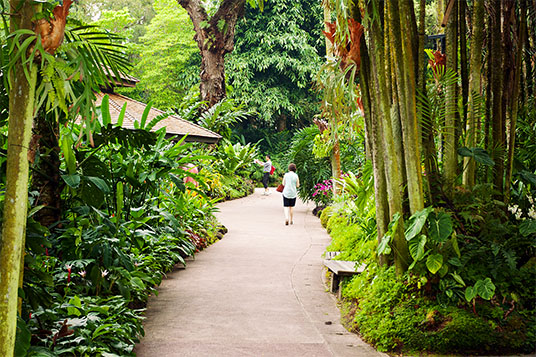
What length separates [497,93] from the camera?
540 centimetres

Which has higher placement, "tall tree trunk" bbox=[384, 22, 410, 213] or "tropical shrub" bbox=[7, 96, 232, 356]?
"tall tree trunk" bbox=[384, 22, 410, 213]

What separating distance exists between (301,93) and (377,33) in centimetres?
2738

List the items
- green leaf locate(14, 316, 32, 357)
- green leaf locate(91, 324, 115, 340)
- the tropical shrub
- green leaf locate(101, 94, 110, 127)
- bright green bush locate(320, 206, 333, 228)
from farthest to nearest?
bright green bush locate(320, 206, 333, 228) → green leaf locate(101, 94, 110, 127) → green leaf locate(91, 324, 115, 340) → the tropical shrub → green leaf locate(14, 316, 32, 357)

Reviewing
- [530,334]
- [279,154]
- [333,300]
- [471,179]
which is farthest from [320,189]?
[279,154]

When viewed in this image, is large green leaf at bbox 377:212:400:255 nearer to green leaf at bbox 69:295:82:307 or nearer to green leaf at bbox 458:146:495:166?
green leaf at bbox 458:146:495:166

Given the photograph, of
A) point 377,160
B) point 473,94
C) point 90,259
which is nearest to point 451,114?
point 473,94

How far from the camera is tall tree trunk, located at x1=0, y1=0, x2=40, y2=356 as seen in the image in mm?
2363

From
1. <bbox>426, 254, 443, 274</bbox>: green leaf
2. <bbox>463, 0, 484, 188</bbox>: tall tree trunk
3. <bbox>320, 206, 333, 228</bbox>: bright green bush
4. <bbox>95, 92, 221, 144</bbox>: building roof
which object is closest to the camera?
<bbox>426, 254, 443, 274</bbox>: green leaf

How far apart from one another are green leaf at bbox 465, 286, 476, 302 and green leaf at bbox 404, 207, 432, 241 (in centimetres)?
67

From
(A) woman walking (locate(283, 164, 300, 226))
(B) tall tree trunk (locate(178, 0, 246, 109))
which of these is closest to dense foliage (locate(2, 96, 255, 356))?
(A) woman walking (locate(283, 164, 300, 226))

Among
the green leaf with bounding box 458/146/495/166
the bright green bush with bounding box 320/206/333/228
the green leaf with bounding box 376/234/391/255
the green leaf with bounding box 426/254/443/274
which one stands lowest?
the bright green bush with bounding box 320/206/333/228

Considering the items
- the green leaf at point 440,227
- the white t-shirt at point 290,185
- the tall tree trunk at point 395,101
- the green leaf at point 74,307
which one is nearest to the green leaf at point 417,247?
the green leaf at point 440,227

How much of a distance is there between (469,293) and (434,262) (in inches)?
15.5

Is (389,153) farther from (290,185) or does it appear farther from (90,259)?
(290,185)
